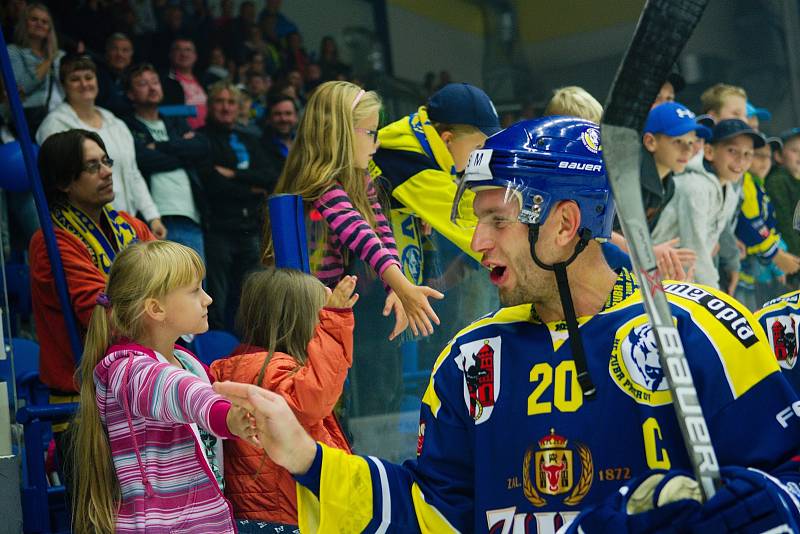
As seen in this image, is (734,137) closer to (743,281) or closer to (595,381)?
(743,281)

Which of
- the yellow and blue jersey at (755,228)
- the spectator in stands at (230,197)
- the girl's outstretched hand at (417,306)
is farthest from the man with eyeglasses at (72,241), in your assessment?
the yellow and blue jersey at (755,228)

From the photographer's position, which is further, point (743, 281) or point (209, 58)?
point (209, 58)

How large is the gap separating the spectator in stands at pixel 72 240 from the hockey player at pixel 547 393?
6.27 ft

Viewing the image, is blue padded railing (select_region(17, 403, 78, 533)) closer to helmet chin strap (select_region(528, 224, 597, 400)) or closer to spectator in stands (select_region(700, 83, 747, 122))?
helmet chin strap (select_region(528, 224, 597, 400))

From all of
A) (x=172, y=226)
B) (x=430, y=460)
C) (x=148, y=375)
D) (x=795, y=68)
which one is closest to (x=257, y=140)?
(x=172, y=226)

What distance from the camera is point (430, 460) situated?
224cm

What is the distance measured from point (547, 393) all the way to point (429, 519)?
1.18ft

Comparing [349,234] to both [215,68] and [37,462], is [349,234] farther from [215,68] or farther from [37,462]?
[215,68]

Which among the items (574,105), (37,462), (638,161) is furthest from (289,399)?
(574,105)

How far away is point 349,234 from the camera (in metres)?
3.83

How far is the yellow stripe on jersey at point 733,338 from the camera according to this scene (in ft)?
6.32

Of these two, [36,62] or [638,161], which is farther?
[36,62]

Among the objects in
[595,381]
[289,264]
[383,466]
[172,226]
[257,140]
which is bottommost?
[383,466]

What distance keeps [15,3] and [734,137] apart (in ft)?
14.1
